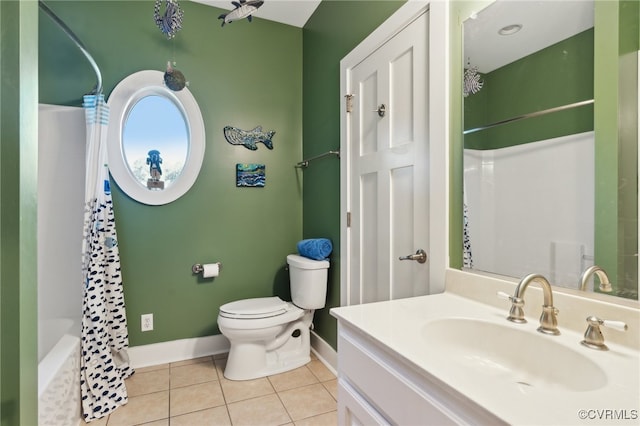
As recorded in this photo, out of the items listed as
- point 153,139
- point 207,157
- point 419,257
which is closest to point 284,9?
point 207,157

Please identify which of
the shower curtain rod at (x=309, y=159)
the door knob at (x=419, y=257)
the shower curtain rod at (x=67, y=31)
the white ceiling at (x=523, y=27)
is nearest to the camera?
the white ceiling at (x=523, y=27)

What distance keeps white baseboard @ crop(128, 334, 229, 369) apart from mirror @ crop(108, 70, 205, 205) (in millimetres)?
1039

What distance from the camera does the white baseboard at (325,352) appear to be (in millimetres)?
2142

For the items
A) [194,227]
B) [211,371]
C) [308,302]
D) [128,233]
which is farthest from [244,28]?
[211,371]

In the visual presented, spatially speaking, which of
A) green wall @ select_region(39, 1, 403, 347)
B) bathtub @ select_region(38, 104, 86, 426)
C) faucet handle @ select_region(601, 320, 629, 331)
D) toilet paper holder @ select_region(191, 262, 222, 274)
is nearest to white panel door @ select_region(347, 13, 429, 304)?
green wall @ select_region(39, 1, 403, 347)

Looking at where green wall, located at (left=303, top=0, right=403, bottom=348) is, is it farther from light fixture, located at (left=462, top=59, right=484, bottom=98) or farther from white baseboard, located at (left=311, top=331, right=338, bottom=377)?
light fixture, located at (left=462, top=59, right=484, bottom=98)

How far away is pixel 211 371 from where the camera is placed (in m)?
2.15

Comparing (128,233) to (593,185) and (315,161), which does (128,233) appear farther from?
(593,185)

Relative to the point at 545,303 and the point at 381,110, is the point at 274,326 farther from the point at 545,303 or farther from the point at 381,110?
the point at 545,303

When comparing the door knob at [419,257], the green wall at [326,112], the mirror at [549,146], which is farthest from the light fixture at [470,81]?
the green wall at [326,112]

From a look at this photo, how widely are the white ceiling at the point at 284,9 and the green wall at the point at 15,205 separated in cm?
201

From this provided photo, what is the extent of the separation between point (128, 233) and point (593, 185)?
2496mm

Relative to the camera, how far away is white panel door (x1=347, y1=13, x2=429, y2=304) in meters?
1.39

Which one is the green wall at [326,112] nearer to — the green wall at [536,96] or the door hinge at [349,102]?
the door hinge at [349,102]
